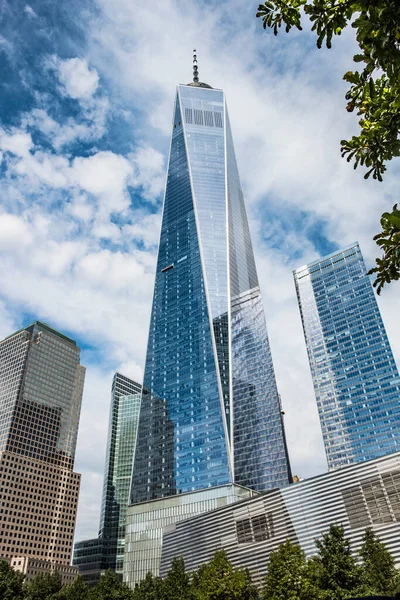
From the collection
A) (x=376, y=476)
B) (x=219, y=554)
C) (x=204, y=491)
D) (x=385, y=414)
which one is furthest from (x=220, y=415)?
(x=219, y=554)

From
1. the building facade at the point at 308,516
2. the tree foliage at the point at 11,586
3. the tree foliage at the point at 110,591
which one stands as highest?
the building facade at the point at 308,516

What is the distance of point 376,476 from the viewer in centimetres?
7206

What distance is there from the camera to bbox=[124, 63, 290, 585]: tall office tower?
151 m

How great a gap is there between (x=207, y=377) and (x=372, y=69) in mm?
154426

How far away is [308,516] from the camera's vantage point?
3150 inches

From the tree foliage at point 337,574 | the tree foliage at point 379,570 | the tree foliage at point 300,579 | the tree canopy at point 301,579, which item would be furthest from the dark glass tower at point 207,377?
the tree foliage at point 337,574

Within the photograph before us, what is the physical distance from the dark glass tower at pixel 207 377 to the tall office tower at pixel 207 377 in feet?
1.13

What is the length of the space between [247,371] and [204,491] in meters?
46.9

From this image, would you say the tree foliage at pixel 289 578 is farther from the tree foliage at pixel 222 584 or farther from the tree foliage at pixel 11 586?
the tree foliage at pixel 11 586

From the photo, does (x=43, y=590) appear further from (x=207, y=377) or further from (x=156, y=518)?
(x=207, y=377)

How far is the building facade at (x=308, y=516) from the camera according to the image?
6969 centimetres

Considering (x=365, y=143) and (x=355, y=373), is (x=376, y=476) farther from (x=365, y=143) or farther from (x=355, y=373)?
(x=355, y=373)

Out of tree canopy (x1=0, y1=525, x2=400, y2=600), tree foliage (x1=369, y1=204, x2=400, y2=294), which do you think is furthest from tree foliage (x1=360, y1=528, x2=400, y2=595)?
tree foliage (x1=369, y1=204, x2=400, y2=294)

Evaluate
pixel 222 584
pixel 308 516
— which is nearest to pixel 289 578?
pixel 222 584
